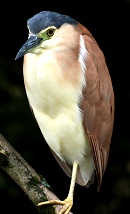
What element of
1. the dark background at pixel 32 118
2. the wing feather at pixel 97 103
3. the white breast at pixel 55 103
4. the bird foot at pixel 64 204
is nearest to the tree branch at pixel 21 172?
the bird foot at pixel 64 204

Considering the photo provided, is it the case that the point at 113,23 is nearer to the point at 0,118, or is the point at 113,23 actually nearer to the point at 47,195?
the point at 0,118

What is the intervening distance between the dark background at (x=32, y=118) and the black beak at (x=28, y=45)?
1.23m

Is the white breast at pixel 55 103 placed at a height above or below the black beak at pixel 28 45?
below

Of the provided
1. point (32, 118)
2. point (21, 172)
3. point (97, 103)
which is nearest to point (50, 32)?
point (97, 103)

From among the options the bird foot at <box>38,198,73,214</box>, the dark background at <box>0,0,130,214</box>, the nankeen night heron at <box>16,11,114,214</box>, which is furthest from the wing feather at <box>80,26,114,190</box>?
the dark background at <box>0,0,130,214</box>

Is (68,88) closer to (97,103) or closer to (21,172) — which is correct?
(97,103)

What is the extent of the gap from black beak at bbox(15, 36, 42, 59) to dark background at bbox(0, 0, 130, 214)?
123cm

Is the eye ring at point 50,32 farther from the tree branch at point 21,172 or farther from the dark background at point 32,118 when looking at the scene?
the dark background at point 32,118

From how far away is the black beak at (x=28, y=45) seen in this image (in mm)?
2734

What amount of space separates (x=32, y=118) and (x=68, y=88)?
1171 millimetres

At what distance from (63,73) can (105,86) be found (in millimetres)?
287

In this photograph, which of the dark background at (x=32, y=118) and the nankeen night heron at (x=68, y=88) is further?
the dark background at (x=32, y=118)

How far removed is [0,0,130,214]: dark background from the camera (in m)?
4.00

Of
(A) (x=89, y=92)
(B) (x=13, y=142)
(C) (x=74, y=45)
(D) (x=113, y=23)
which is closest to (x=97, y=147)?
(A) (x=89, y=92)
